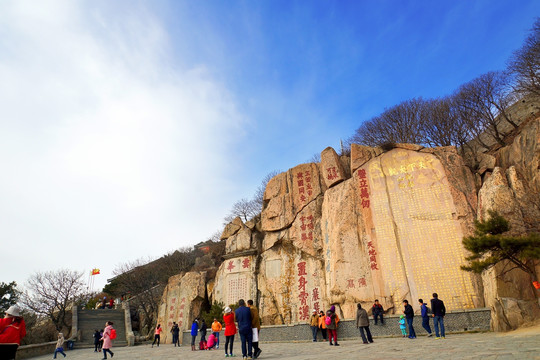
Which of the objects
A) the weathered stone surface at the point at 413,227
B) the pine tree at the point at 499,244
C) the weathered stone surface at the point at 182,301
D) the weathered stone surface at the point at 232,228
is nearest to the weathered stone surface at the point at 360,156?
the weathered stone surface at the point at 413,227

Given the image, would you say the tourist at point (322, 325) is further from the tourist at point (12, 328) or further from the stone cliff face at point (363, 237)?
the tourist at point (12, 328)

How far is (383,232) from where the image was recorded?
1253 centimetres

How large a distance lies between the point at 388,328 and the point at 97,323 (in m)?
17.2

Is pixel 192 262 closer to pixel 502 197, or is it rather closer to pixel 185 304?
pixel 185 304

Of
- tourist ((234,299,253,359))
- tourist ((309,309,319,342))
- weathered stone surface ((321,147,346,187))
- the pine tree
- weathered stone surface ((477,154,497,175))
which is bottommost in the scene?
tourist ((309,309,319,342))

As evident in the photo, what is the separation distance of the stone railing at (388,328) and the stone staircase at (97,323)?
10.2 meters

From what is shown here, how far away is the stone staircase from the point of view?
18422 mm

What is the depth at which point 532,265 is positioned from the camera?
934 cm

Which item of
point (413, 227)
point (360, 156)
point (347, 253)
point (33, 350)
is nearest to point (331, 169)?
point (360, 156)

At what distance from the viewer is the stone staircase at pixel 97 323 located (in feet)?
60.4

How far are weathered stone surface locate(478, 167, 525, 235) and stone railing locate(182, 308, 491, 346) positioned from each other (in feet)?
8.28

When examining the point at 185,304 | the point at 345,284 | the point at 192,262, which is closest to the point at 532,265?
Result: the point at 345,284

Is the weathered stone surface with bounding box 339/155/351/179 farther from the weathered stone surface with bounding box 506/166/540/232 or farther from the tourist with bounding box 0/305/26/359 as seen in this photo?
the tourist with bounding box 0/305/26/359

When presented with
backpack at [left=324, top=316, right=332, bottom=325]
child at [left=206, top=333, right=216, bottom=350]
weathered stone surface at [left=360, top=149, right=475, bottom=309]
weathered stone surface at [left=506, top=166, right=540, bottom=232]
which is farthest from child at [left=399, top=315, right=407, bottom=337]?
child at [left=206, top=333, right=216, bottom=350]
